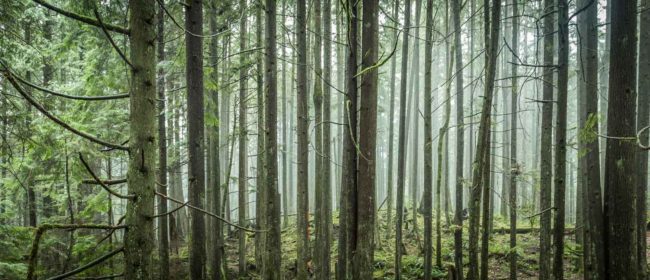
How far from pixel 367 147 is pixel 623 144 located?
3.84 metres

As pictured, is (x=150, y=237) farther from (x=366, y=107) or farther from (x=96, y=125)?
(x=96, y=125)

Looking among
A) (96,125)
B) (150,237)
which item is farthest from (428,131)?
(96,125)

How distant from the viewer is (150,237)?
2.45 meters

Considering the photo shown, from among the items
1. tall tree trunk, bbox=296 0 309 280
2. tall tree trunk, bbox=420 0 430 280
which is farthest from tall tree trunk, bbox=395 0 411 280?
tall tree trunk, bbox=296 0 309 280

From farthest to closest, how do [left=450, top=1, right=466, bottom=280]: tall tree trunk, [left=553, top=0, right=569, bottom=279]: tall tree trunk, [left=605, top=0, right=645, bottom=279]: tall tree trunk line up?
1. [left=450, top=1, right=466, bottom=280]: tall tree trunk
2. [left=553, top=0, right=569, bottom=279]: tall tree trunk
3. [left=605, top=0, right=645, bottom=279]: tall tree trunk

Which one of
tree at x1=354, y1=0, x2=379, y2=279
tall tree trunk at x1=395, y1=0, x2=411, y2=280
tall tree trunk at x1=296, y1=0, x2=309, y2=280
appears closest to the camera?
tree at x1=354, y1=0, x2=379, y2=279

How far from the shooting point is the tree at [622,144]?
4.84m

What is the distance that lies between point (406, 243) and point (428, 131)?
724cm

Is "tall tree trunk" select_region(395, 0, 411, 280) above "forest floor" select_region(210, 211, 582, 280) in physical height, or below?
above

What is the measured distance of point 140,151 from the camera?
2428 mm

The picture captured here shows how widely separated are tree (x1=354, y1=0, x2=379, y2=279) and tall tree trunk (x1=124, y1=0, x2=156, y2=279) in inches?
86.5

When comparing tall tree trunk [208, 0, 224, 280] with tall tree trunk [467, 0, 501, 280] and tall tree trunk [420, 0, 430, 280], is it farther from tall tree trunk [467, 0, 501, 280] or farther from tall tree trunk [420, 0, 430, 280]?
tall tree trunk [467, 0, 501, 280]

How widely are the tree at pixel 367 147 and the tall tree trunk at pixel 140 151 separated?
2.20 meters

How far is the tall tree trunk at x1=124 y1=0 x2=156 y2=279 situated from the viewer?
237 cm
